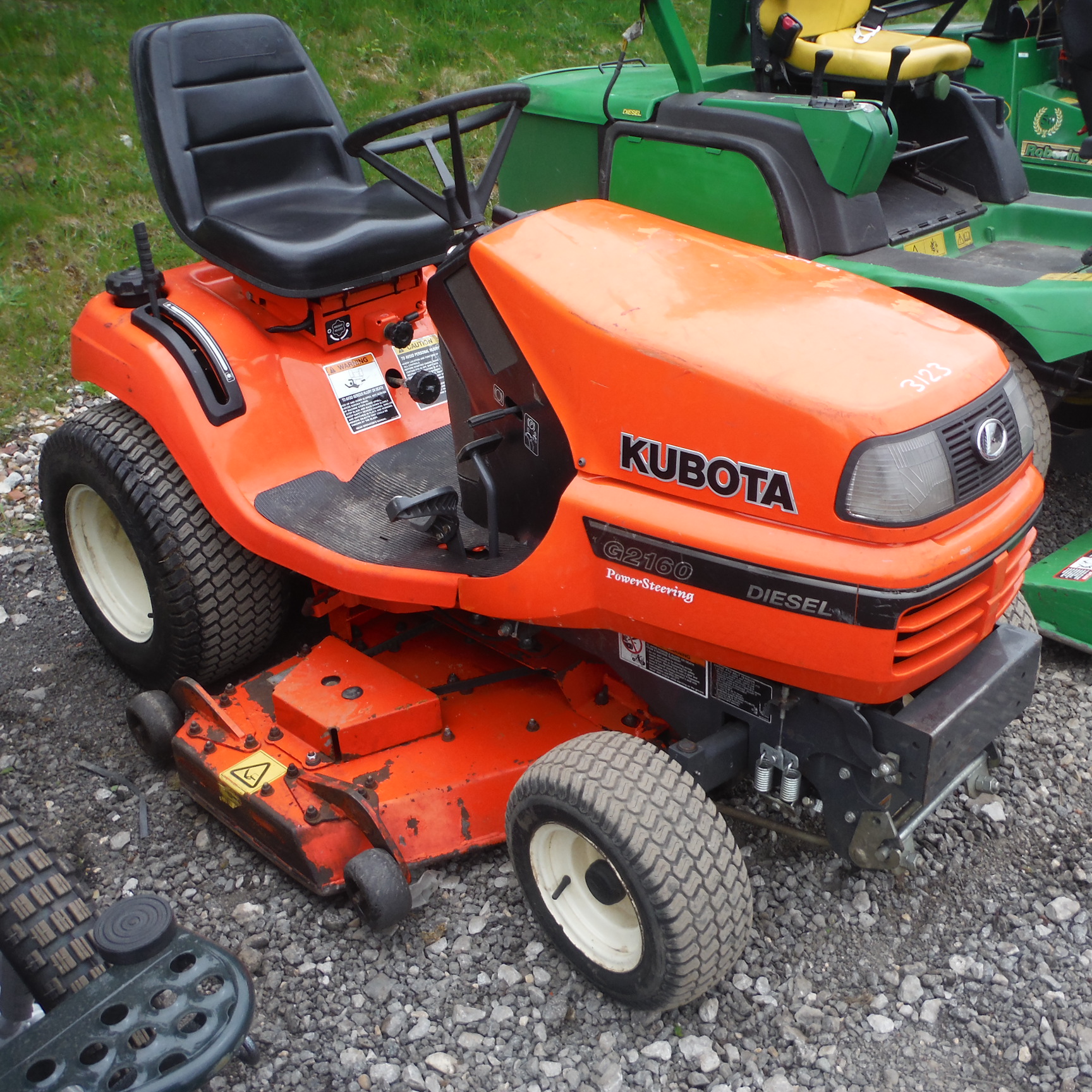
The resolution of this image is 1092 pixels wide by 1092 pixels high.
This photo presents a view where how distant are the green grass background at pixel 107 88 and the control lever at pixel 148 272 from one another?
2.03m

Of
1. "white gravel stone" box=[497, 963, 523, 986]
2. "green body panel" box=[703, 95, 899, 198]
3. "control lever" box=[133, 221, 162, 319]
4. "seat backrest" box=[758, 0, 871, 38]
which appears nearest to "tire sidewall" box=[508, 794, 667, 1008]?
"white gravel stone" box=[497, 963, 523, 986]

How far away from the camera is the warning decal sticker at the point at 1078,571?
2992 millimetres

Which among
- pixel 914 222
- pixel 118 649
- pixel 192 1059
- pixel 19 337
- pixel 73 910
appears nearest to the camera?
pixel 192 1059

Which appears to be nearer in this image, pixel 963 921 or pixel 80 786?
pixel 963 921

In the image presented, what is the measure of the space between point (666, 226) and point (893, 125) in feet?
5.75

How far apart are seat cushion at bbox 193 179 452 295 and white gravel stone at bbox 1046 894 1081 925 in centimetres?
205

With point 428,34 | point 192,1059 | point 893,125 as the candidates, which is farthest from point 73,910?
point 428,34

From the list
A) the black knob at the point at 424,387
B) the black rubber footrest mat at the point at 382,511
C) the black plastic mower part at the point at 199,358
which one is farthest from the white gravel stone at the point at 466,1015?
the black knob at the point at 424,387

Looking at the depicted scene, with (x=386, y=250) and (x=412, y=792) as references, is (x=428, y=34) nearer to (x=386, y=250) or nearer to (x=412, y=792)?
(x=386, y=250)

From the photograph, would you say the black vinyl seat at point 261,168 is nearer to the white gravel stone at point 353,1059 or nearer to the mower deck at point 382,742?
the mower deck at point 382,742

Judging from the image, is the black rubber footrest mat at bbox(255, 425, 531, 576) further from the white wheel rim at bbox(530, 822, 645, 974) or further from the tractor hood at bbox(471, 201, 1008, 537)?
the white wheel rim at bbox(530, 822, 645, 974)

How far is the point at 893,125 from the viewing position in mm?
3598

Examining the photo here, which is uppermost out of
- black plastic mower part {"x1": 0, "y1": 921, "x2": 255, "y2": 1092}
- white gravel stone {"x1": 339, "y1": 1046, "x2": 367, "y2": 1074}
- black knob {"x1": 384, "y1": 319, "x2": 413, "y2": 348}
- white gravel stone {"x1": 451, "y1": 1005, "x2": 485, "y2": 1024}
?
black knob {"x1": 384, "y1": 319, "x2": 413, "y2": 348}

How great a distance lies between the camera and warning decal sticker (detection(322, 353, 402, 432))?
111 inches
